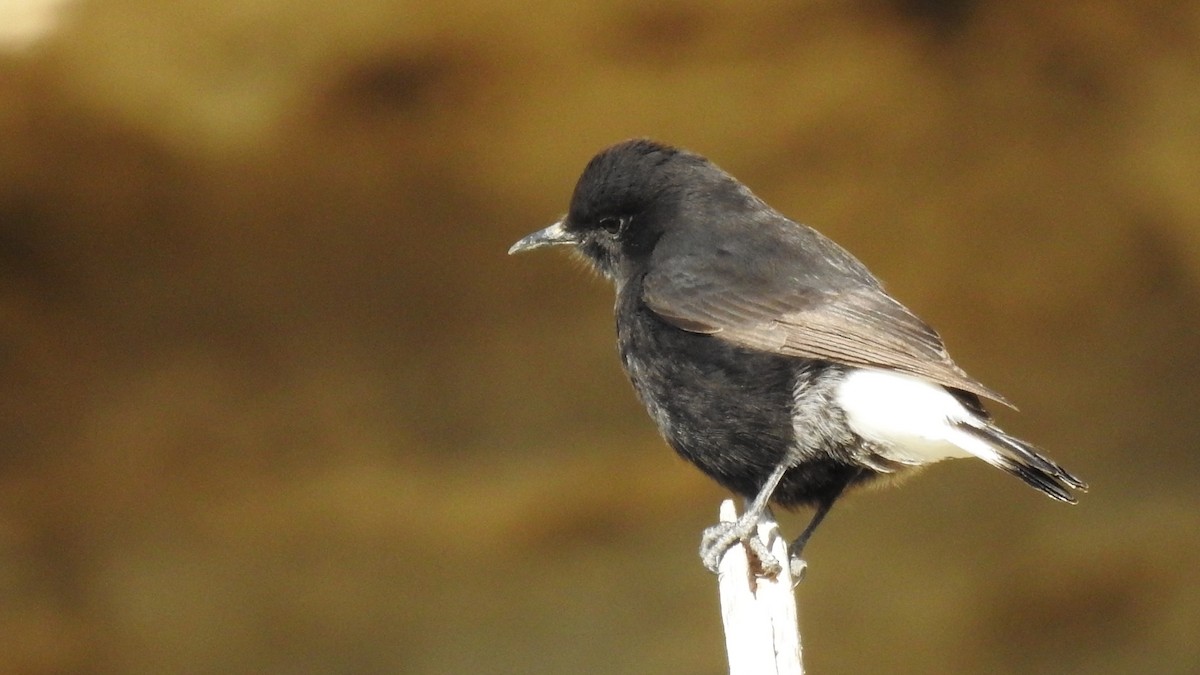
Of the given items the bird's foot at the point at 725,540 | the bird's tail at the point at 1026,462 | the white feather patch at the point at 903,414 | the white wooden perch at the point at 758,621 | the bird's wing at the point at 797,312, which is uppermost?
the bird's wing at the point at 797,312

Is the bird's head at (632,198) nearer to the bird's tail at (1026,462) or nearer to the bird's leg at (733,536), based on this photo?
the bird's leg at (733,536)

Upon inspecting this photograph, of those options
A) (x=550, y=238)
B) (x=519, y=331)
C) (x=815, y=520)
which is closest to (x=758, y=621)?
(x=815, y=520)

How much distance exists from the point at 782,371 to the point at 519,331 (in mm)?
2957

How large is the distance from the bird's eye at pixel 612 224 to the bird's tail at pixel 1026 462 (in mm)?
1526

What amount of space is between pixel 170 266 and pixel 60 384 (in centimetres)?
74

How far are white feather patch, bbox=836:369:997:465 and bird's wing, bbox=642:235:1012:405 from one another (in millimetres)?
89

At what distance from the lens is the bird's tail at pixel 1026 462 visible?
160 inches

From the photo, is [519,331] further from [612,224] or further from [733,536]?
[733,536]

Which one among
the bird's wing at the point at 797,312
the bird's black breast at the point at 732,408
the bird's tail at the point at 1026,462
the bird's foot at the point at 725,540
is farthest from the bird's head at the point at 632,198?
the bird's tail at the point at 1026,462

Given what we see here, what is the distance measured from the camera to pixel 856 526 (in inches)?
307

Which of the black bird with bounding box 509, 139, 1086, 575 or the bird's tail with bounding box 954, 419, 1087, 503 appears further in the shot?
the black bird with bounding box 509, 139, 1086, 575

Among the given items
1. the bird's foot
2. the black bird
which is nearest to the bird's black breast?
the black bird

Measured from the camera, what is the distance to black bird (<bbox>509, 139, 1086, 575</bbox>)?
14.3 ft

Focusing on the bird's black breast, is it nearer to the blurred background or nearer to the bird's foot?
the bird's foot
